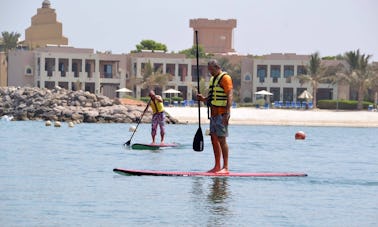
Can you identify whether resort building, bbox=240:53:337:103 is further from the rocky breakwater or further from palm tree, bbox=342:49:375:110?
the rocky breakwater

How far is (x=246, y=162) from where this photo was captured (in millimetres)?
27125

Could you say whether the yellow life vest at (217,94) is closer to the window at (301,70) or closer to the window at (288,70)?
the window at (301,70)

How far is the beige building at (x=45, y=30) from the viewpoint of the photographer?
12975 centimetres

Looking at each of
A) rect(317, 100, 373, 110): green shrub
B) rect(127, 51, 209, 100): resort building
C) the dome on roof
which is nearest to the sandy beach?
rect(317, 100, 373, 110): green shrub

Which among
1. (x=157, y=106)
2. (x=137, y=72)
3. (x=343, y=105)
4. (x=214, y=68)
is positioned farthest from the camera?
(x=137, y=72)

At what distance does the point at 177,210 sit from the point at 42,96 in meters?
51.5

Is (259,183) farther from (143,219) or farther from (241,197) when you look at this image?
(143,219)

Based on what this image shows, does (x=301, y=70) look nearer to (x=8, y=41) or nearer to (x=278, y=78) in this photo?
(x=278, y=78)

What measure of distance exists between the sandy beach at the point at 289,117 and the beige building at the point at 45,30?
180 feet

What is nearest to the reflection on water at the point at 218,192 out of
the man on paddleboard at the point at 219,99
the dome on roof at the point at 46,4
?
the man on paddleboard at the point at 219,99

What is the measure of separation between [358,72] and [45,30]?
4806cm

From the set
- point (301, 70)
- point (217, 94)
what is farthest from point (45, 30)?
point (217, 94)

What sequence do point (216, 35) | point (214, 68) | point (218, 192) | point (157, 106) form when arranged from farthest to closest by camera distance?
1. point (216, 35)
2. point (157, 106)
3. point (214, 68)
4. point (218, 192)

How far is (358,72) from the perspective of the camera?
95.5m
